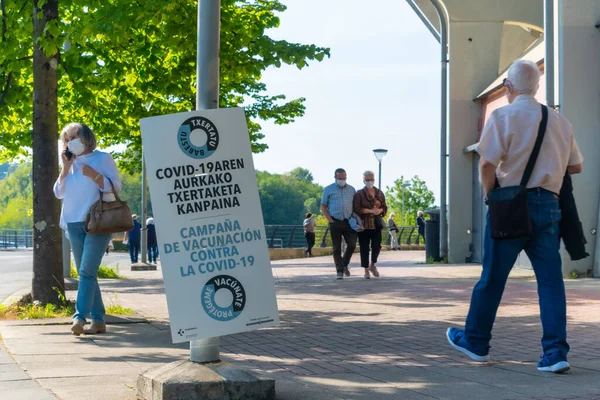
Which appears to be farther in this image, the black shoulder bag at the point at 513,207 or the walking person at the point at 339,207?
the walking person at the point at 339,207

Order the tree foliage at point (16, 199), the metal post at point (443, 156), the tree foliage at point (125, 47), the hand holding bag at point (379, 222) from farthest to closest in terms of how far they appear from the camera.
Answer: the tree foliage at point (16, 199) < the metal post at point (443, 156) < the hand holding bag at point (379, 222) < the tree foliage at point (125, 47)

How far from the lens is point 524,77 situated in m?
6.22

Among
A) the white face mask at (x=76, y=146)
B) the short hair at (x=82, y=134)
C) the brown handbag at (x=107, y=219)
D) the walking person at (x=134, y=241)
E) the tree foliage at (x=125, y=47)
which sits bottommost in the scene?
the walking person at (x=134, y=241)

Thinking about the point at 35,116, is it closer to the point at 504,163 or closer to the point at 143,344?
the point at 143,344

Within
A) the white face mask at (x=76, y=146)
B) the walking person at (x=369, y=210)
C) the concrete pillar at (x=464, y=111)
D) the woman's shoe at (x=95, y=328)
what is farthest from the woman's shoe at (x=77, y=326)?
the concrete pillar at (x=464, y=111)

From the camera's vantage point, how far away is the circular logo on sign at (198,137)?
204 inches

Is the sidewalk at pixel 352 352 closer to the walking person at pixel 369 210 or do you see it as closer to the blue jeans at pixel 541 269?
the blue jeans at pixel 541 269

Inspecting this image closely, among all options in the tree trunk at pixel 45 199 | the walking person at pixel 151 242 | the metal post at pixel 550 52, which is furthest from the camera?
the walking person at pixel 151 242

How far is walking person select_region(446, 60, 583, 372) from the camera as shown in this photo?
6012 mm

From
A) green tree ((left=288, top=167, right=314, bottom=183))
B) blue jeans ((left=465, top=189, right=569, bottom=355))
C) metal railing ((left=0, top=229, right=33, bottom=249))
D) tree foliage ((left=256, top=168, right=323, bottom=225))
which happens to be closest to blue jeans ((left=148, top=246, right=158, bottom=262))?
blue jeans ((left=465, top=189, right=569, bottom=355))

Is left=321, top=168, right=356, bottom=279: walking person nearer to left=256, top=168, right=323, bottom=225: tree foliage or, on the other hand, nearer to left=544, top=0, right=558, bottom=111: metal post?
left=544, top=0, right=558, bottom=111: metal post

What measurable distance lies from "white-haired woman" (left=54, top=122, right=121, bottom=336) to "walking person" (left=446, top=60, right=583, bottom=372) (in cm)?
332

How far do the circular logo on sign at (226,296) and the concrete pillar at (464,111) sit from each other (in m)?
18.2

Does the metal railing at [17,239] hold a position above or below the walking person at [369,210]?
below
